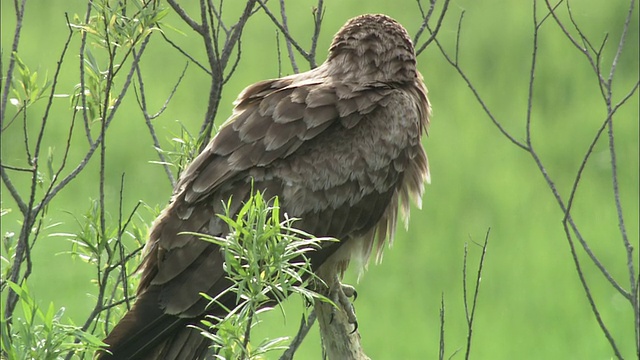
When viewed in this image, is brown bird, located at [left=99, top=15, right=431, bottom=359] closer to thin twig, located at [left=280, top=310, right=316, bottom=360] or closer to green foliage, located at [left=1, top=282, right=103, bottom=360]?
thin twig, located at [left=280, top=310, right=316, bottom=360]

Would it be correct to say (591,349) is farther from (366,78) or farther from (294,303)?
(366,78)

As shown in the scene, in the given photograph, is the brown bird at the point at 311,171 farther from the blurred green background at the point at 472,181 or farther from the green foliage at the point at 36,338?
the blurred green background at the point at 472,181

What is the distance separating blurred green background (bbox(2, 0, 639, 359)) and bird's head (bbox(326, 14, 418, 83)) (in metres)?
3.13

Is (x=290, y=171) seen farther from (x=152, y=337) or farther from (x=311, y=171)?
(x=152, y=337)

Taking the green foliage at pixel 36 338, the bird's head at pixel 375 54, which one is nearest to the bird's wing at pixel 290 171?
the bird's head at pixel 375 54

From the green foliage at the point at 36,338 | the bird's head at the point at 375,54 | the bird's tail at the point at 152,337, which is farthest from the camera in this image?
the bird's head at the point at 375,54

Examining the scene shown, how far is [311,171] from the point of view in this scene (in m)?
4.41

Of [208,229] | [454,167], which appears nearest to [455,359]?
[454,167]

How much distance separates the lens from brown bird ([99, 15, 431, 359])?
13.2ft

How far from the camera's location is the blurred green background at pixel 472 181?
7.72m

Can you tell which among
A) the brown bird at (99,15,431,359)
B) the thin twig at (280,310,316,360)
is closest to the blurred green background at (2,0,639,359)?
the brown bird at (99,15,431,359)

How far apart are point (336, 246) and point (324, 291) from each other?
0.20 meters

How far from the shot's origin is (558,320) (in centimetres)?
775

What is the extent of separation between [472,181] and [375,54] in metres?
4.59
